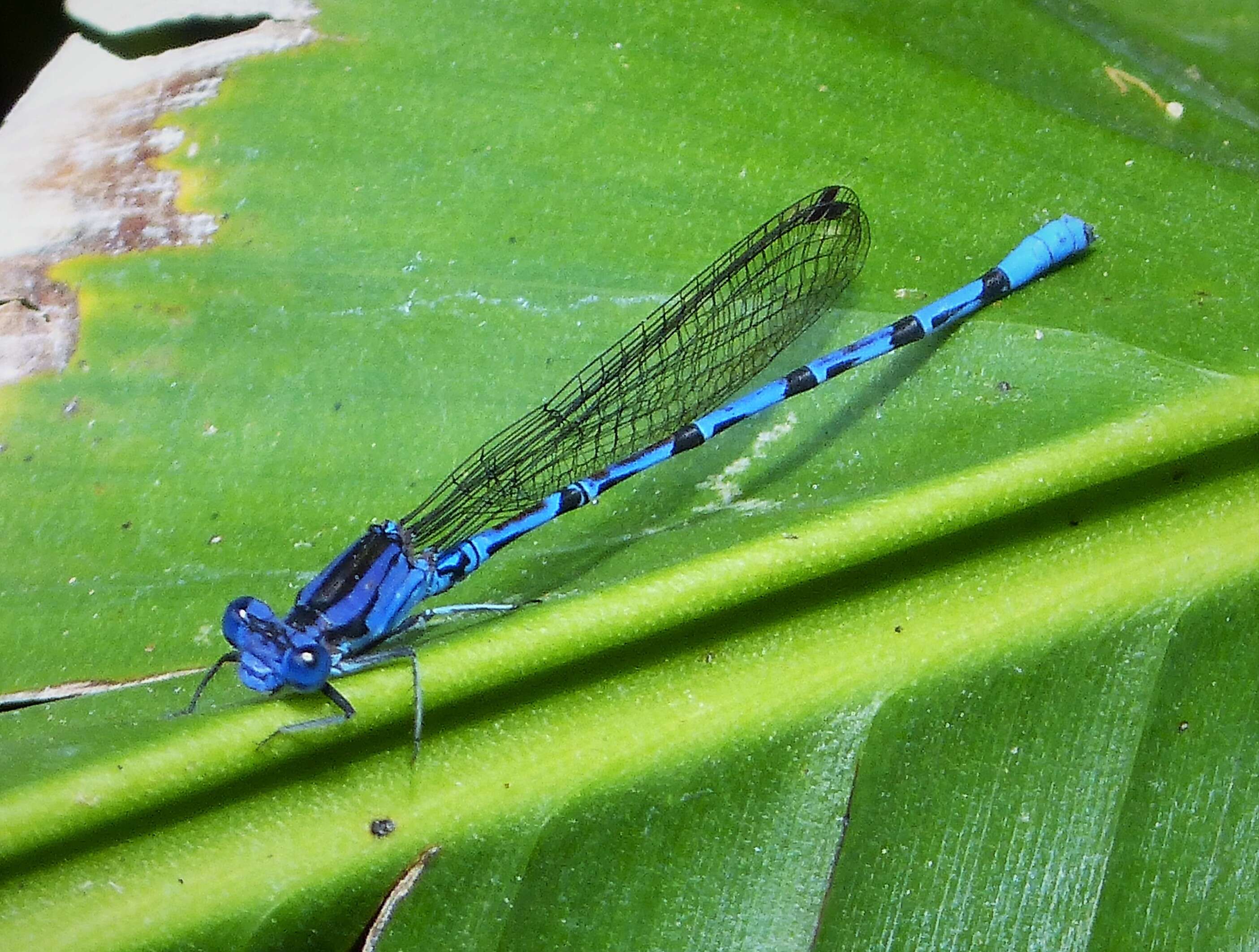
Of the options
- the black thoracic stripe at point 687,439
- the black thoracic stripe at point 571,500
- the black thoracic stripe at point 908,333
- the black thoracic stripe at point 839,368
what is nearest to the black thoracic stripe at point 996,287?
the black thoracic stripe at point 908,333

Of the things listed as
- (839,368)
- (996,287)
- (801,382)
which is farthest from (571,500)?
(996,287)

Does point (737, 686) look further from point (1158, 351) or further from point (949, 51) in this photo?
point (949, 51)

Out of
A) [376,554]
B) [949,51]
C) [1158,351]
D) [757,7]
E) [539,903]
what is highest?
[757,7]

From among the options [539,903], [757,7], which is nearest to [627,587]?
[539,903]

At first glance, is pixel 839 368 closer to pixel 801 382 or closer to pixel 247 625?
pixel 801 382

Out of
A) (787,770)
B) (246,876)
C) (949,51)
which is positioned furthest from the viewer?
(949,51)

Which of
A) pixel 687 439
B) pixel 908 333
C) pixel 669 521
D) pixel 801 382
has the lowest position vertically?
pixel 669 521
